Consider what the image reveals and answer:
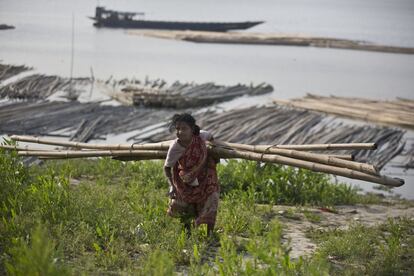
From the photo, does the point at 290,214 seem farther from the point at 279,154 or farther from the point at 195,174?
the point at 195,174

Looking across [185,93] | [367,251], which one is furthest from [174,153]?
[185,93]

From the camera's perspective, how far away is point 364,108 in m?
13.1

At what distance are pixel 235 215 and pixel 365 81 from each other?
573 inches

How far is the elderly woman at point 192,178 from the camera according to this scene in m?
4.62

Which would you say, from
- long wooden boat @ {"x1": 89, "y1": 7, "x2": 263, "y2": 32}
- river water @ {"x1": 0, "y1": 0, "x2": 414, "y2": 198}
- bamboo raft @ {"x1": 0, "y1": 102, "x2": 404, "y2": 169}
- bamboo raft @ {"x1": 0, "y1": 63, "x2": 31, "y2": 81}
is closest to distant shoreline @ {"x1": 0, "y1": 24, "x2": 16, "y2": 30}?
river water @ {"x1": 0, "y1": 0, "x2": 414, "y2": 198}

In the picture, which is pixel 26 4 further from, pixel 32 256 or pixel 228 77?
pixel 32 256

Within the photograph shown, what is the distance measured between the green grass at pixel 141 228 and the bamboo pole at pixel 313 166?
1.54ft

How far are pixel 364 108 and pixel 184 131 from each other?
9.16 metres

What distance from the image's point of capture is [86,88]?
1562cm

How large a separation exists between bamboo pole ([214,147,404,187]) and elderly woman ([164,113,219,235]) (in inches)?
6.7

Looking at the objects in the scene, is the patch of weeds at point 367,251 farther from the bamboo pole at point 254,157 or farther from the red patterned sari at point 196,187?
the red patterned sari at point 196,187

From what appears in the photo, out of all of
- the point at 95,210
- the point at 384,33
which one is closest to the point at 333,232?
the point at 95,210

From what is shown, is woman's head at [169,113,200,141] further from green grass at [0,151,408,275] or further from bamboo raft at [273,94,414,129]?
bamboo raft at [273,94,414,129]

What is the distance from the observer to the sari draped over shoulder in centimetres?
464
